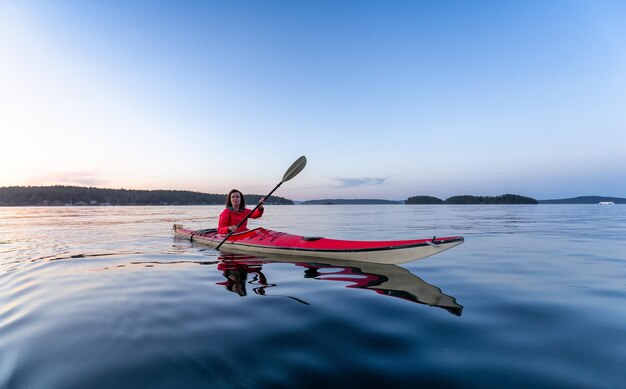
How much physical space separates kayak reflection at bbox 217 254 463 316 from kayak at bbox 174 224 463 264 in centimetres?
24

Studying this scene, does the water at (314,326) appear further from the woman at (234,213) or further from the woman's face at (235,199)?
the woman's face at (235,199)

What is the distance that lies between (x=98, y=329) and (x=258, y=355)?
2.01 m

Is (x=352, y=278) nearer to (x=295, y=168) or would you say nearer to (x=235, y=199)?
(x=295, y=168)

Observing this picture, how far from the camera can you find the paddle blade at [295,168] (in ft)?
34.3

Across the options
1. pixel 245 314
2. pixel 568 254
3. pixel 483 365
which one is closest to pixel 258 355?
pixel 245 314

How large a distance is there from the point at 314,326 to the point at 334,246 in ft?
13.1

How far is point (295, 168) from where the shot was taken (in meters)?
10.5

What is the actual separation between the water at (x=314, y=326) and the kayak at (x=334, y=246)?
0.38 meters

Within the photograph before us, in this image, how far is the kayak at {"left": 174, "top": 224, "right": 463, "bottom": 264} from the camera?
20.3 ft

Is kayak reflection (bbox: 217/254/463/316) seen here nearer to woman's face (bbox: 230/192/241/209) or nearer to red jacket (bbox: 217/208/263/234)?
red jacket (bbox: 217/208/263/234)

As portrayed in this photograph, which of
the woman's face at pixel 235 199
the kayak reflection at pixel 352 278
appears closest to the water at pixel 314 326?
the kayak reflection at pixel 352 278

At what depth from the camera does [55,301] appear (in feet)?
15.2

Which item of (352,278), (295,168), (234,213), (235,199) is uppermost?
(295,168)

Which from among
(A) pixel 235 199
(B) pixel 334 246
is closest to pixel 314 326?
(B) pixel 334 246
